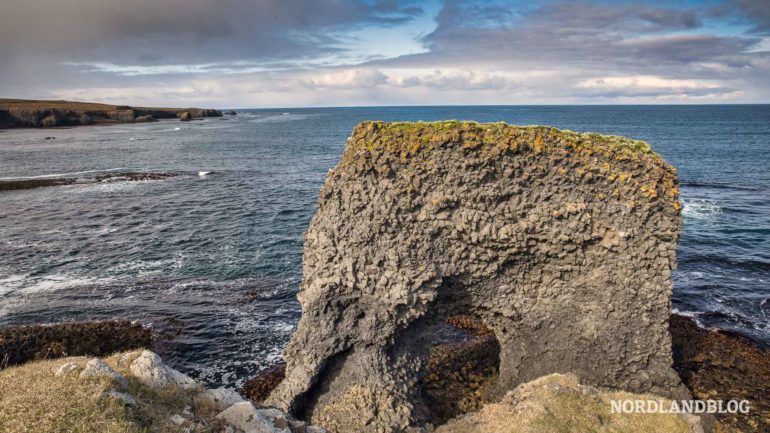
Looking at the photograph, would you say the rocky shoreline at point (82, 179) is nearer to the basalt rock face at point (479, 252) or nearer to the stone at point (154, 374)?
the basalt rock face at point (479, 252)

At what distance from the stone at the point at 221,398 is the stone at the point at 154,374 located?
0.60m

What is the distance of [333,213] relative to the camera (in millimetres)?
18656

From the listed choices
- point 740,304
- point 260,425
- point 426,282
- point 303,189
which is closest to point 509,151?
point 426,282

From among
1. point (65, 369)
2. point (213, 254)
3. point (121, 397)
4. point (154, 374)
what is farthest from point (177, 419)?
point (213, 254)

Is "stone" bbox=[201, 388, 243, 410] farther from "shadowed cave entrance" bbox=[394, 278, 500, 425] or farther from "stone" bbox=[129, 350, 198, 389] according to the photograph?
"shadowed cave entrance" bbox=[394, 278, 500, 425]

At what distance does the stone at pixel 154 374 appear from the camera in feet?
46.3

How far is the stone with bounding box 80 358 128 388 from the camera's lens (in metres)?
13.1

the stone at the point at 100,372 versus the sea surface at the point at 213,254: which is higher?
the stone at the point at 100,372

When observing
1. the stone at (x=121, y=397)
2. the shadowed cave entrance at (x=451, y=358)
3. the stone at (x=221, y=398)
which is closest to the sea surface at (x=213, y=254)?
the shadowed cave entrance at (x=451, y=358)

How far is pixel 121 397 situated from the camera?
488 inches

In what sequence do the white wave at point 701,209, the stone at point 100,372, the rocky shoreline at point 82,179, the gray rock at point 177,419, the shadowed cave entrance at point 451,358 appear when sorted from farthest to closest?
the rocky shoreline at point 82,179 < the white wave at point 701,209 < the shadowed cave entrance at point 451,358 < the stone at point 100,372 < the gray rock at point 177,419

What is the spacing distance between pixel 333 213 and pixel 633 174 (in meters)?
11.2

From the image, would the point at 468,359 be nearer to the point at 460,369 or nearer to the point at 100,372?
the point at 460,369

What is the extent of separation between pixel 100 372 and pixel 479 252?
13.0m
